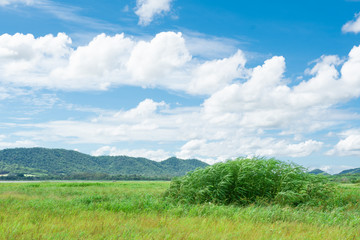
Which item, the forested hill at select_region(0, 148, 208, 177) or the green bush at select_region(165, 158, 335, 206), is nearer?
the green bush at select_region(165, 158, 335, 206)

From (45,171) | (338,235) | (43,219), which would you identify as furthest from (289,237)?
(45,171)

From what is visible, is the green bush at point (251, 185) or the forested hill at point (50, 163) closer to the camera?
the green bush at point (251, 185)

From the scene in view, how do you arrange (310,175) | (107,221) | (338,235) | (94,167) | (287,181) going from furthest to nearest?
(94,167) → (310,175) → (287,181) → (107,221) → (338,235)

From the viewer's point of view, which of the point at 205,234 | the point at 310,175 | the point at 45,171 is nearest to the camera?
the point at 205,234

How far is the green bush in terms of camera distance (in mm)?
13805

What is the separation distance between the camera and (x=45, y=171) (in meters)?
170

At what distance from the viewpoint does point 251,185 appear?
47.6 feet

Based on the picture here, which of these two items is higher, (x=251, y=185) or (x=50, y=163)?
(x=50, y=163)

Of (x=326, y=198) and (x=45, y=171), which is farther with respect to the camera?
(x=45, y=171)

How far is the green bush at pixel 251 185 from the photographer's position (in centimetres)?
1380

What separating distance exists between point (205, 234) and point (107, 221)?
272 centimetres

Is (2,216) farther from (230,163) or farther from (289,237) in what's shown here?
(230,163)

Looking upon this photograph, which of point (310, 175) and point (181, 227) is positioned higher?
point (310, 175)

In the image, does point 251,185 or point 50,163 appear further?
point 50,163
